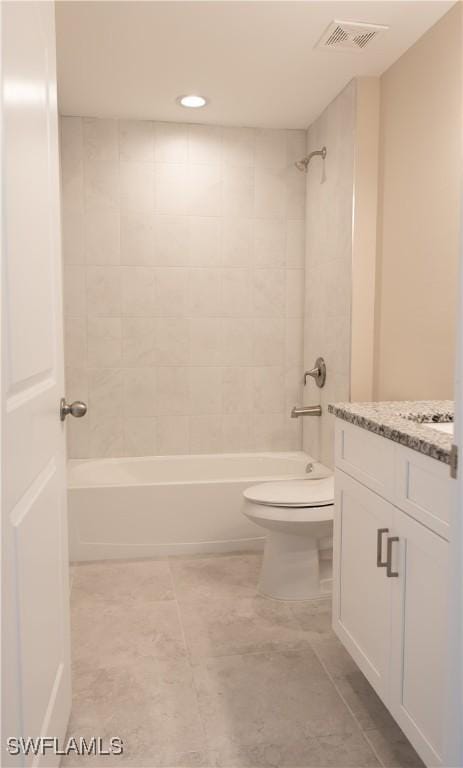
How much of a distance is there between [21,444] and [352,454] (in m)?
1.06

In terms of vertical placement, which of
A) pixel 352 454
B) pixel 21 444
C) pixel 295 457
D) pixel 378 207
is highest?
pixel 378 207

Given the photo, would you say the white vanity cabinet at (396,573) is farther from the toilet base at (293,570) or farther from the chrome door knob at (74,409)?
the chrome door knob at (74,409)

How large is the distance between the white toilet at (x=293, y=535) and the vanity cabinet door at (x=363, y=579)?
21.4 inches

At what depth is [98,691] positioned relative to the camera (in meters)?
1.94

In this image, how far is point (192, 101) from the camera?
10.4ft

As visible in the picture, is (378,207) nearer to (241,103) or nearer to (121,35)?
(241,103)

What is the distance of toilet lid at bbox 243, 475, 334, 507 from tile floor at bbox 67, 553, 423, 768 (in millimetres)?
430

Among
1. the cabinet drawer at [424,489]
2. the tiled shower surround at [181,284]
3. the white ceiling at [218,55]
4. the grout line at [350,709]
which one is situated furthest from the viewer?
the tiled shower surround at [181,284]

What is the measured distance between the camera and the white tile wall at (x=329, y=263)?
303 cm

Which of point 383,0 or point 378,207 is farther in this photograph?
point 378,207

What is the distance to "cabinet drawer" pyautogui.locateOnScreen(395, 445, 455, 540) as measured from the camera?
51.7 inches

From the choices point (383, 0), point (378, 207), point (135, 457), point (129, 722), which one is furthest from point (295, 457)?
point (383, 0)

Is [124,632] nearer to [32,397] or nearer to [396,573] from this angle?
[396,573]

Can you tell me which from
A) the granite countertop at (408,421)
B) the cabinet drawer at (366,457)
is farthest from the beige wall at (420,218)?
the cabinet drawer at (366,457)
